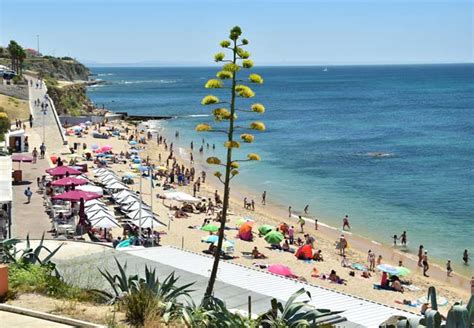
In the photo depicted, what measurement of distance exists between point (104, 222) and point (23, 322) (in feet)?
38.8

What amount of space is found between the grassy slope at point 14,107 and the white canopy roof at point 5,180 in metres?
25.6

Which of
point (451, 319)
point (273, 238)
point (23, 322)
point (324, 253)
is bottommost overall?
point (324, 253)

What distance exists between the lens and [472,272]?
25.1m

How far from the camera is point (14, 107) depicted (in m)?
50.3

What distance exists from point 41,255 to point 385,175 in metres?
34.8

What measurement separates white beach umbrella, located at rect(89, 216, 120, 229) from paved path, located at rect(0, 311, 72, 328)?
446 inches

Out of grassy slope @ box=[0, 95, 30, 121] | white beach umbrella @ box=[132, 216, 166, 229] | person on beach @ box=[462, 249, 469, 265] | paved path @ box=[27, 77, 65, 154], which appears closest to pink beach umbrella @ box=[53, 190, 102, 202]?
white beach umbrella @ box=[132, 216, 166, 229]

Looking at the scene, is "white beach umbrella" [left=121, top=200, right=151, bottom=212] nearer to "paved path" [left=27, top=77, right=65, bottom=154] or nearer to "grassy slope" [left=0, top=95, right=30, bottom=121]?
"paved path" [left=27, top=77, right=65, bottom=154]

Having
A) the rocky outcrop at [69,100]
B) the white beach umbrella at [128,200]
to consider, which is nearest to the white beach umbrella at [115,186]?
the white beach umbrella at [128,200]

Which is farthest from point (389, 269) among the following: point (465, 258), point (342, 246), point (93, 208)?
point (93, 208)

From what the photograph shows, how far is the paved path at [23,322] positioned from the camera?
9.42m

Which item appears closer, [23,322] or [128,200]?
[23,322]

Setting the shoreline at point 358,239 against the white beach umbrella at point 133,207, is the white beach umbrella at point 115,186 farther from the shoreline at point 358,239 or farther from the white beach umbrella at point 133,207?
the shoreline at point 358,239

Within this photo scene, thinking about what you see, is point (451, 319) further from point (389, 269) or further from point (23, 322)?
point (389, 269)
